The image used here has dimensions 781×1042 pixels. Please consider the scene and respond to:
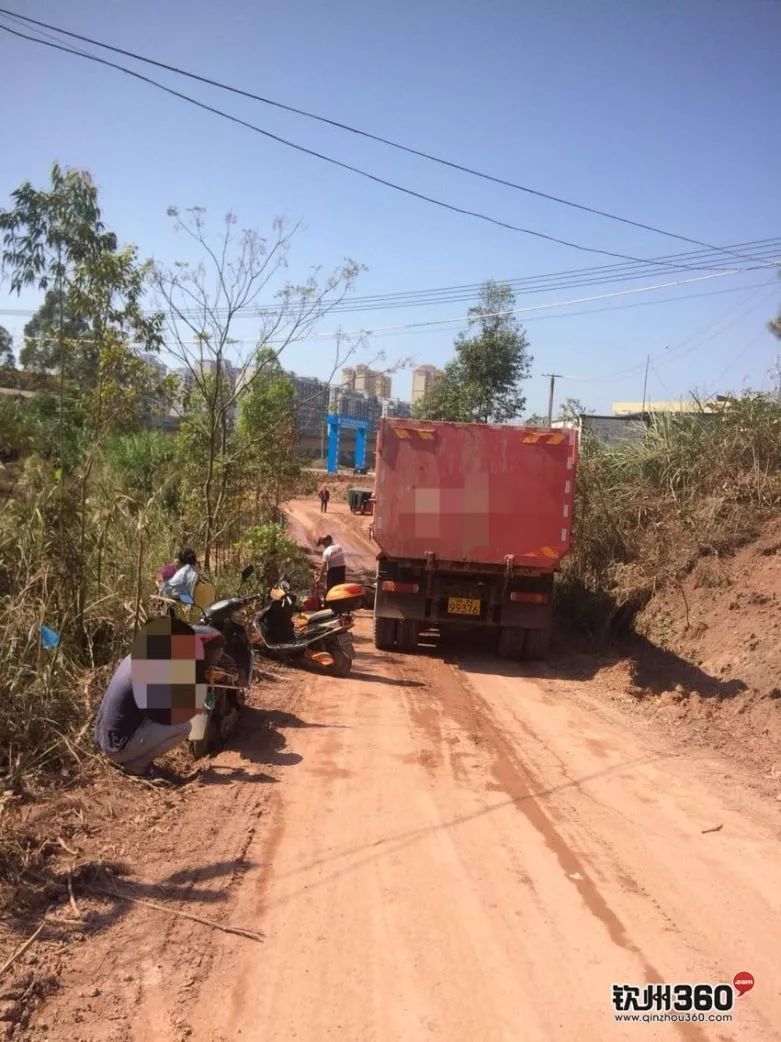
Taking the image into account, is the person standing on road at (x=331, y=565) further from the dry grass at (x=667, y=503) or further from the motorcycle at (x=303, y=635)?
the dry grass at (x=667, y=503)

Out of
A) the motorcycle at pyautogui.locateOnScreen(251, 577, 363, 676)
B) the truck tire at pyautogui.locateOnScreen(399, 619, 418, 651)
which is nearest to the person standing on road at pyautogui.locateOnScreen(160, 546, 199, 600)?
the motorcycle at pyautogui.locateOnScreen(251, 577, 363, 676)

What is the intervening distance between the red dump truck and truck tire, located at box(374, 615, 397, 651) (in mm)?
565

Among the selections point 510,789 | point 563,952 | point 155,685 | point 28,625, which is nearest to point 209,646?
point 155,685

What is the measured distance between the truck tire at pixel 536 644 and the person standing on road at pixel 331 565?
2984 mm

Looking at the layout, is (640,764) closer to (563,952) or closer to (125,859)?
(563,952)

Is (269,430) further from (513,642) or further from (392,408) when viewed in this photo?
(392,408)

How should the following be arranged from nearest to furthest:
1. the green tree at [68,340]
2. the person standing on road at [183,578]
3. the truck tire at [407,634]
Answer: the green tree at [68,340]
the person standing on road at [183,578]
the truck tire at [407,634]

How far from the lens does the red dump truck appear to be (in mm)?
10055

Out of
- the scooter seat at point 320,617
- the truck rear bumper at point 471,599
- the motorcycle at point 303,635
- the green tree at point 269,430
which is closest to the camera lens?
the motorcycle at point 303,635

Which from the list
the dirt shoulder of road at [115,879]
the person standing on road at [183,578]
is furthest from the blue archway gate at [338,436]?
the dirt shoulder of road at [115,879]

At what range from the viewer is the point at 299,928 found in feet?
12.0

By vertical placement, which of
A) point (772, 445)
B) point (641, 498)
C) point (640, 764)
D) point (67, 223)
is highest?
point (67, 223)

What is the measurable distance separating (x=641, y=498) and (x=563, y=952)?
9.94 metres

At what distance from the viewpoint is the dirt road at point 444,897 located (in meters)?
3.09
